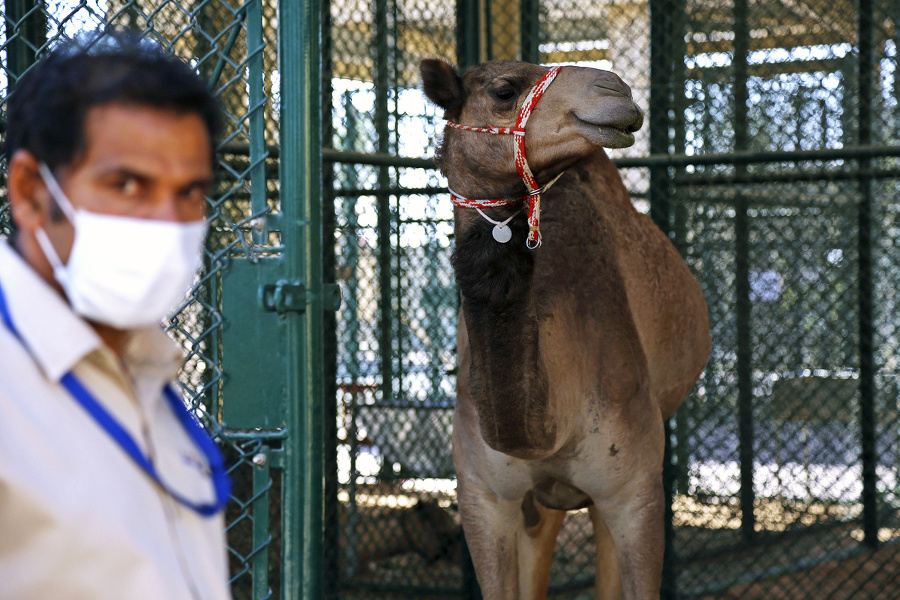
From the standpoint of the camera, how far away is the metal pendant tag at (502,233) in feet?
9.36

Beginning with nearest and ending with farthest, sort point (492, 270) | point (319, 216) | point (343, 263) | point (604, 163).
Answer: point (319, 216)
point (492, 270)
point (604, 163)
point (343, 263)

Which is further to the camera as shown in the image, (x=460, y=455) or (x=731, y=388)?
(x=731, y=388)

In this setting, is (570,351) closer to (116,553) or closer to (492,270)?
(492,270)

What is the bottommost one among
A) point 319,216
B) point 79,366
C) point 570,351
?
point 570,351

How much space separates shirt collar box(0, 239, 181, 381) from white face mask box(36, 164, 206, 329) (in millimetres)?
32

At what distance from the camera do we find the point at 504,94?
10.0 feet

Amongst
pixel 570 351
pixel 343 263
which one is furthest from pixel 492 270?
pixel 343 263

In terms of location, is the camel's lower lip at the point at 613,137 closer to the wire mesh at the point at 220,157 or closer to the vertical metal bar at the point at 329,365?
the wire mesh at the point at 220,157

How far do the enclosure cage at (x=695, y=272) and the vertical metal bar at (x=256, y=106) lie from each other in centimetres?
259

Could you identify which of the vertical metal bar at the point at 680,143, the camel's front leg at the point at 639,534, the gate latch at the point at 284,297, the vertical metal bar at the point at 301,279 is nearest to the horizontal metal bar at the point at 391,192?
the vertical metal bar at the point at 680,143

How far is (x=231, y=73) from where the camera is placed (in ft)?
18.0

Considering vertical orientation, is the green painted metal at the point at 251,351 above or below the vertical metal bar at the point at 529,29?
below

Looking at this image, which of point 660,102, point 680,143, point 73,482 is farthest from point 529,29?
point 73,482

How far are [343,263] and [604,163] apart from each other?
5.93ft
